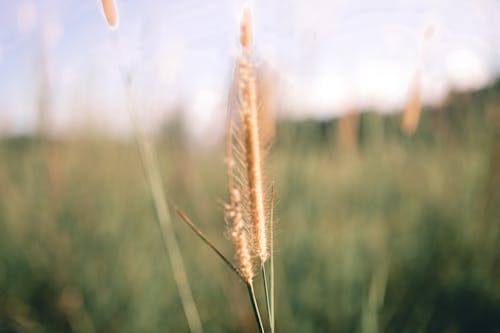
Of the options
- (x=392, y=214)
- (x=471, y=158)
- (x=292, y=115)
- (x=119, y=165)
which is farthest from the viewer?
(x=119, y=165)

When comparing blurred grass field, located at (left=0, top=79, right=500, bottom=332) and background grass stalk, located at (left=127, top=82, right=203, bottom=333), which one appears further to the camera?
blurred grass field, located at (left=0, top=79, right=500, bottom=332)

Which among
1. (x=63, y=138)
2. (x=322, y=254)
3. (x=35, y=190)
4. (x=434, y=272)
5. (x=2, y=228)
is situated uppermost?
(x=63, y=138)

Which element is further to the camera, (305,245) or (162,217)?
(305,245)

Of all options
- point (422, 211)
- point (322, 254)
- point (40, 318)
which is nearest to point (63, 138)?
point (40, 318)

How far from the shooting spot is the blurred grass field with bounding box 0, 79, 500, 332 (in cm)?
143

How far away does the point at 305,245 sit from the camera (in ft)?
5.41

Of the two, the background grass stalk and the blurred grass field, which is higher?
the background grass stalk

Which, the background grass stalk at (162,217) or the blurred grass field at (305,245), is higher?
the background grass stalk at (162,217)

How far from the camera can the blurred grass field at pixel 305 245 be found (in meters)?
1.43

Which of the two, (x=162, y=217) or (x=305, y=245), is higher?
(x=162, y=217)

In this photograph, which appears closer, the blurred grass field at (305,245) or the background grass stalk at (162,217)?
the background grass stalk at (162,217)

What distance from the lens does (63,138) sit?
2764 millimetres

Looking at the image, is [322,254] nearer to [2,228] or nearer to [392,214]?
[392,214]

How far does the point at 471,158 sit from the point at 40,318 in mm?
1806
